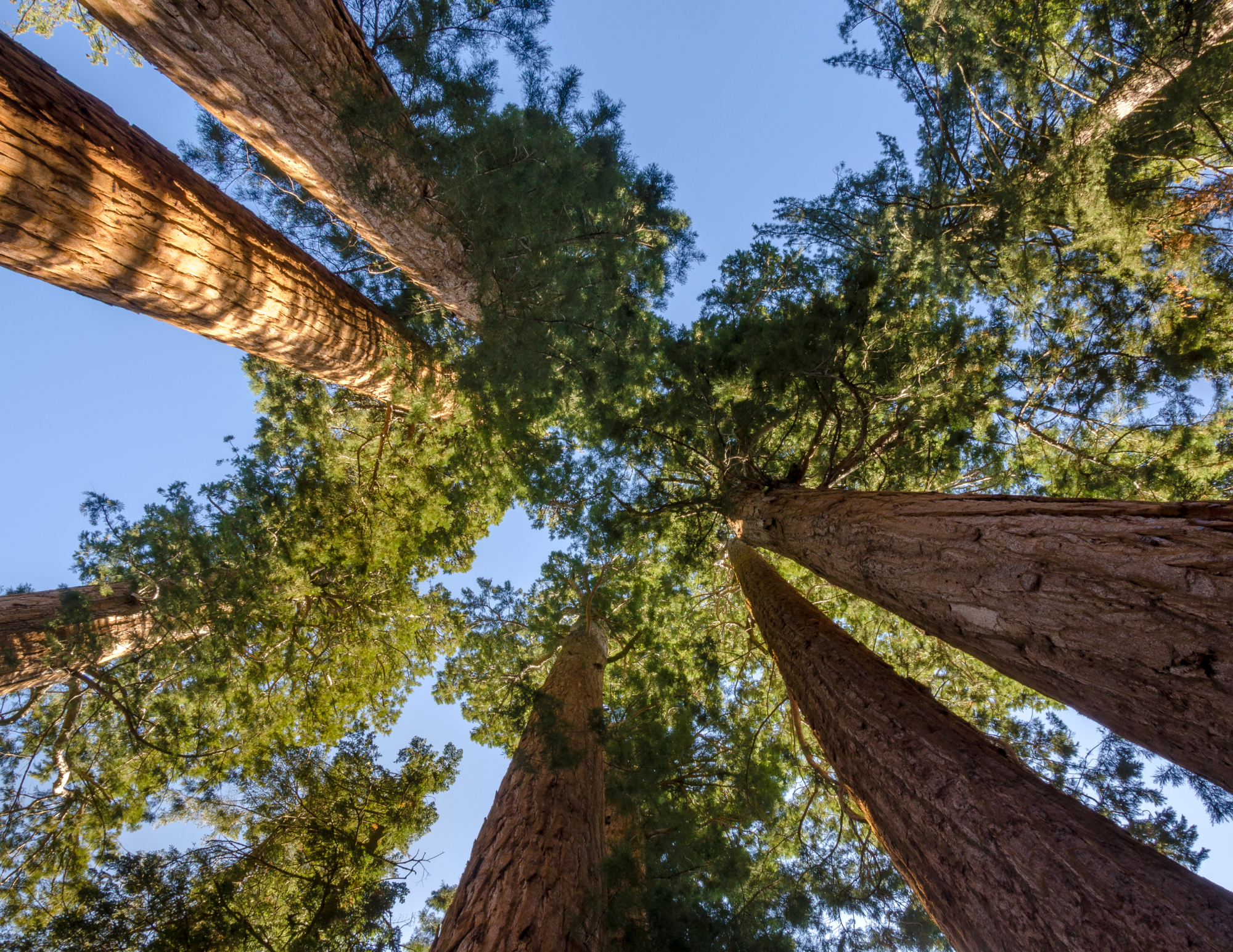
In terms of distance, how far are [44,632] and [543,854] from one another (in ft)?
18.0

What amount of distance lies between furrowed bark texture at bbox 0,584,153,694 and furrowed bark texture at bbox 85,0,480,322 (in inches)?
179

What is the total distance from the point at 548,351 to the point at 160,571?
4334mm

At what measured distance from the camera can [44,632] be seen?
477 centimetres

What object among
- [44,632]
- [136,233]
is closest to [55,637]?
[44,632]

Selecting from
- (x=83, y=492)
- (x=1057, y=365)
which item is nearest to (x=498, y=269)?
(x=83, y=492)

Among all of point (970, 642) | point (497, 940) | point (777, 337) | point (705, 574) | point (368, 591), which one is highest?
point (777, 337)

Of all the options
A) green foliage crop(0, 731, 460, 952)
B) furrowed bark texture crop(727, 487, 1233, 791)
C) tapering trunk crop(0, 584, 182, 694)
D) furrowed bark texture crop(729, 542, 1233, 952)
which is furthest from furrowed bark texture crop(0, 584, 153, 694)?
furrowed bark texture crop(727, 487, 1233, 791)

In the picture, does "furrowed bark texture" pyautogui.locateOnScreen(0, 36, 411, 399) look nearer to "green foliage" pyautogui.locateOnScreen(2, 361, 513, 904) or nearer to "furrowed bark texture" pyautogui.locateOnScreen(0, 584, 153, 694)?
"green foliage" pyautogui.locateOnScreen(2, 361, 513, 904)

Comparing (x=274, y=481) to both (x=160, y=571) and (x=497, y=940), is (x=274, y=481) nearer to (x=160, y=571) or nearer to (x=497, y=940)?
(x=160, y=571)

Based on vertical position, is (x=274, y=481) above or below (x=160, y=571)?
above

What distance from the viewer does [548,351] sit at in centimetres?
496

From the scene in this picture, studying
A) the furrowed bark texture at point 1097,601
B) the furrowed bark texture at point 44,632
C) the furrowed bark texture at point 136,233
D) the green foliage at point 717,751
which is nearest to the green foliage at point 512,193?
the furrowed bark texture at point 136,233

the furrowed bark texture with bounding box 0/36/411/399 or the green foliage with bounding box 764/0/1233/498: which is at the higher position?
the green foliage with bounding box 764/0/1233/498

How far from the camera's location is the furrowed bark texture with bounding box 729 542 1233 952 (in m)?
1.61
